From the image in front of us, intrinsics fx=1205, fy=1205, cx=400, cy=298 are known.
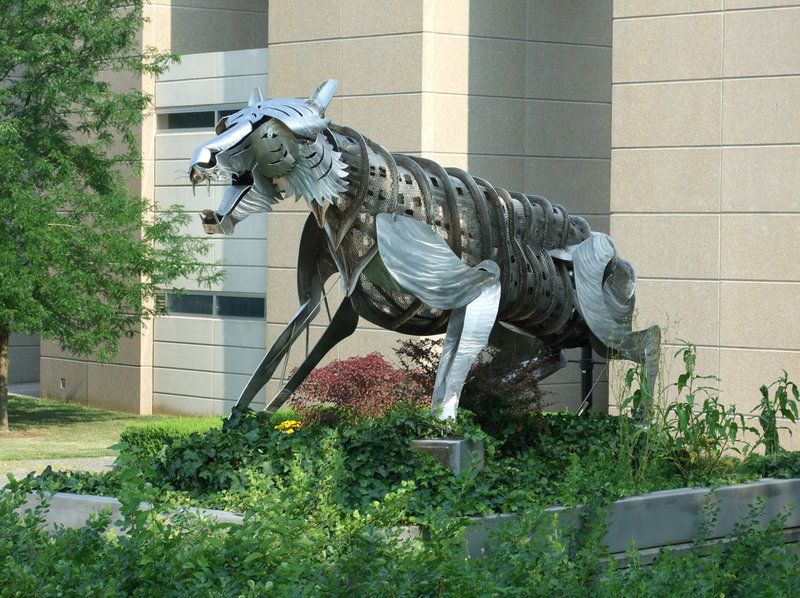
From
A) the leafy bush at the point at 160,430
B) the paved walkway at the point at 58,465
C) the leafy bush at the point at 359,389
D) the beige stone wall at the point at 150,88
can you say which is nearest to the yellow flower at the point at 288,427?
the leafy bush at the point at 359,389

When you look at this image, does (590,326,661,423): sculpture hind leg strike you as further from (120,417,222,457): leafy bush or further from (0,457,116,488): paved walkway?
(0,457,116,488): paved walkway

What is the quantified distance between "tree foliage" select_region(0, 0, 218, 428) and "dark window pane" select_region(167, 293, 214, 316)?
1.56 metres

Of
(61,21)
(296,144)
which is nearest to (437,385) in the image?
(296,144)

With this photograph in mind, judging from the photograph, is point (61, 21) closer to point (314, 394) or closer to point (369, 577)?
point (314, 394)

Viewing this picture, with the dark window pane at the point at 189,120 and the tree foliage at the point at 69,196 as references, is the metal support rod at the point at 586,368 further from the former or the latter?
the dark window pane at the point at 189,120

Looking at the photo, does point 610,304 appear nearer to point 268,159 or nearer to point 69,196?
point 268,159

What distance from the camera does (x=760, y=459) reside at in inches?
401

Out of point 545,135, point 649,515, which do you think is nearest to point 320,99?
point 649,515

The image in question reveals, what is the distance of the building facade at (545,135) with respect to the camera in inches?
598

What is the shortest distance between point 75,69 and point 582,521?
12980mm

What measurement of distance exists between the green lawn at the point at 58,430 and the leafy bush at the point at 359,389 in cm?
452

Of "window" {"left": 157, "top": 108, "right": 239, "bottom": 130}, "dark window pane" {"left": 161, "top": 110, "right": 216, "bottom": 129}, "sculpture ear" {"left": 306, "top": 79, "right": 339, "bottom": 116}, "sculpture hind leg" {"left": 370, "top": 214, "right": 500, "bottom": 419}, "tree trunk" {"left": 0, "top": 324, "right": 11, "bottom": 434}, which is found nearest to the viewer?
"sculpture ear" {"left": 306, "top": 79, "right": 339, "bottom": 116}

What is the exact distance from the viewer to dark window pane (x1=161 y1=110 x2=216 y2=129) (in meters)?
21.1

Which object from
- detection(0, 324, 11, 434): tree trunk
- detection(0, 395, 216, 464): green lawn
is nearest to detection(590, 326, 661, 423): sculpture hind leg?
detection(0, 395, 216, 464): green lawn
